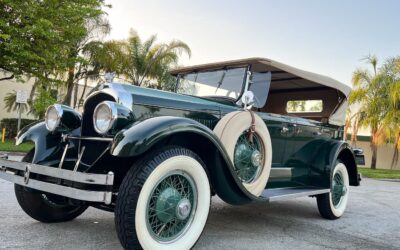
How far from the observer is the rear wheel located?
363 centimetres

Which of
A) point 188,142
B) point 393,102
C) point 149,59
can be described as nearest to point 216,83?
point 188,142

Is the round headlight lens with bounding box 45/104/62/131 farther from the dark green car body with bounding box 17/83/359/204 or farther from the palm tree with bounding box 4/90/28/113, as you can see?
the palm tree with bounding box 4/90/28/113

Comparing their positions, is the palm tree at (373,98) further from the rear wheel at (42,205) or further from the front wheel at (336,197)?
the rear wheel at (42,205)

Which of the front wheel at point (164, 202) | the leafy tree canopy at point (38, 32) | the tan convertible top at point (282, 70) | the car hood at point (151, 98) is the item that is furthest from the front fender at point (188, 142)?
the leafy tree canopy at point (38, 32)

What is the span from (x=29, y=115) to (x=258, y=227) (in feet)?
68.7

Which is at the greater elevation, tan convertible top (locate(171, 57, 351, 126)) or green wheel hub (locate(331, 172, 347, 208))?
tan convertible top (locate(171, 57, 351, 126))

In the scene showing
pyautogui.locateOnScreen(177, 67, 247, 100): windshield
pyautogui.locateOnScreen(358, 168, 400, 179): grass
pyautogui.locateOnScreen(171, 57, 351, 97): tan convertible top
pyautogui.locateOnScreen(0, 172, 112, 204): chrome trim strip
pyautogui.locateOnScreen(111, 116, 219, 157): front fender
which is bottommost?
pyautogui.locateOnScreen(358, 168, 400, 179): grass

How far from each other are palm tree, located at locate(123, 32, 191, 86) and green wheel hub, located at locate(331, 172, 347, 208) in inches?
587

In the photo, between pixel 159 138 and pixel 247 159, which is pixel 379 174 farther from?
pixel 159 138

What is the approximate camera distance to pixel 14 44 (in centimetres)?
1334

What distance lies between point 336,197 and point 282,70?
1995 mm

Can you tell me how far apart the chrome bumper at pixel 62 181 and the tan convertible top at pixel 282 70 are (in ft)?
7.93

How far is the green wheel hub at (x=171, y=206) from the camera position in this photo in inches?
110

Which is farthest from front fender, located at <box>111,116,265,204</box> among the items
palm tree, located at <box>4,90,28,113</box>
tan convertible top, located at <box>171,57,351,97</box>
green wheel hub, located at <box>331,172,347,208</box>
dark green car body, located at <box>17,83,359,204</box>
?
palm tree, located at <box>4,90,28,113</box>
